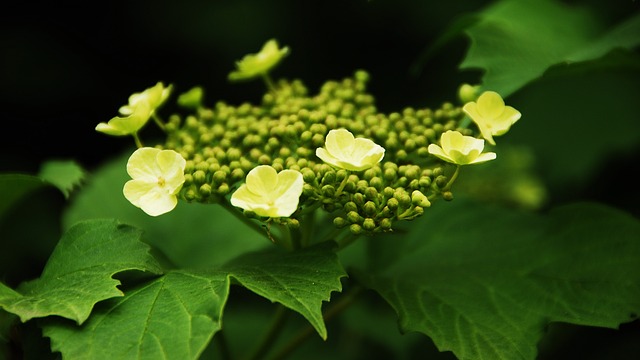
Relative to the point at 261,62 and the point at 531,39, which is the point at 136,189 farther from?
the point at 531,39

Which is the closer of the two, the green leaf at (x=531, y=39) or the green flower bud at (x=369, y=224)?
the green flower bud at (x=369, y=224)

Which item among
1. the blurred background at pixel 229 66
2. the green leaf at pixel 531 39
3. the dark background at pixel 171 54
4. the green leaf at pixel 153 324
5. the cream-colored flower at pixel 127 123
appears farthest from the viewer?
the dark background at pixel 171 54

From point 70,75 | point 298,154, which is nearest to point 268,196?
point 298,154

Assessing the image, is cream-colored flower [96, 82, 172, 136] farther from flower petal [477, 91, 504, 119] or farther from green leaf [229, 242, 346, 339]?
flower petal [477, 91, 504, 119]

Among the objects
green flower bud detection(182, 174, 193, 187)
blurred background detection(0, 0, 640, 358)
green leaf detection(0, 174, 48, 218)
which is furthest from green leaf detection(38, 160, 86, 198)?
blurred background detection(0, 0, 640, 358)

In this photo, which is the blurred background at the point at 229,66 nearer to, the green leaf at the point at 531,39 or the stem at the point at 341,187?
the green leaf at the point at 531,39

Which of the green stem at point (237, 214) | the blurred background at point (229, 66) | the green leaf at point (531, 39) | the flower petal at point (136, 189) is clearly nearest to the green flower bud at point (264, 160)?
the green stem at point (237, 214)

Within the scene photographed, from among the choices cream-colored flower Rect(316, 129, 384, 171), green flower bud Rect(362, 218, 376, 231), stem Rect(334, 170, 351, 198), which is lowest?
green flower bud Rect(362, 218, 376, 231)
